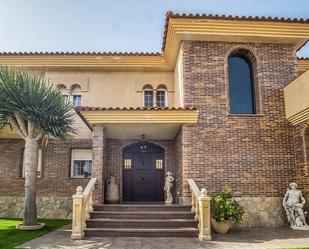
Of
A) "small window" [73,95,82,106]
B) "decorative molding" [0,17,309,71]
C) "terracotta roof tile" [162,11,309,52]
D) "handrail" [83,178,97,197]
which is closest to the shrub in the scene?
"handrail" [83,178,97,197]

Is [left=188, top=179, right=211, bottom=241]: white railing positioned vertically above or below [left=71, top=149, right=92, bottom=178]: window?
below

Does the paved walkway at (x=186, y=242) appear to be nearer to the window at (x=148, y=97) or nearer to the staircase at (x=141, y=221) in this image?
the staircase at (x=141, y=221)

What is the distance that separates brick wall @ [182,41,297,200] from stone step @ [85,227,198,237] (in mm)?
1679

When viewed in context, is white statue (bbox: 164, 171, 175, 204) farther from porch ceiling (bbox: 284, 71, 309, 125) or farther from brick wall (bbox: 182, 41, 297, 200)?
porch ceiling (bbox: 284, 71, 309, 125)

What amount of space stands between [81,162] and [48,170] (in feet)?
4.88

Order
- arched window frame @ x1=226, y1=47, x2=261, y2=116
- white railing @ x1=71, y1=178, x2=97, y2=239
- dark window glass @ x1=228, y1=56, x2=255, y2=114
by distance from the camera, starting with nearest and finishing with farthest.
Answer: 1. white railing @ x1=71, y1=178, x2=97, y2=239
2. arched window frame @ x1=226, y1=47, x2=261, y2=116
3. dark window glass @ x1=228, y1=56, x2=255, y2=114

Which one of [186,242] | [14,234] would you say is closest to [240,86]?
[186,242]

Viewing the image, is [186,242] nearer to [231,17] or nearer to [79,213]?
[79,213]

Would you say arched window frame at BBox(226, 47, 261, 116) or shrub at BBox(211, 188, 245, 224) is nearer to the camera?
shrub at BBox(211, 188, 245, 224)

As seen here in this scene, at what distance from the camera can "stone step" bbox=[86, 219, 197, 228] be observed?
380 inches

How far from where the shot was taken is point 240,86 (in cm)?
1230

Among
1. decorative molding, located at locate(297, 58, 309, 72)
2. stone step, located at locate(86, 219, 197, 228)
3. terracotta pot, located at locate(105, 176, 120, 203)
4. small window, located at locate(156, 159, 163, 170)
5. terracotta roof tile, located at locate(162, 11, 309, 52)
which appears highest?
terracotta roof tile, located at locate(162, 11, 309, 52)

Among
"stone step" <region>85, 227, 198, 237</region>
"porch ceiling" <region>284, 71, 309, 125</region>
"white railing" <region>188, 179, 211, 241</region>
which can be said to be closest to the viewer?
"white railing" <region>188, 179, 211, 241</region>

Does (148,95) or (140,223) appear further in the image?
(148,95)
